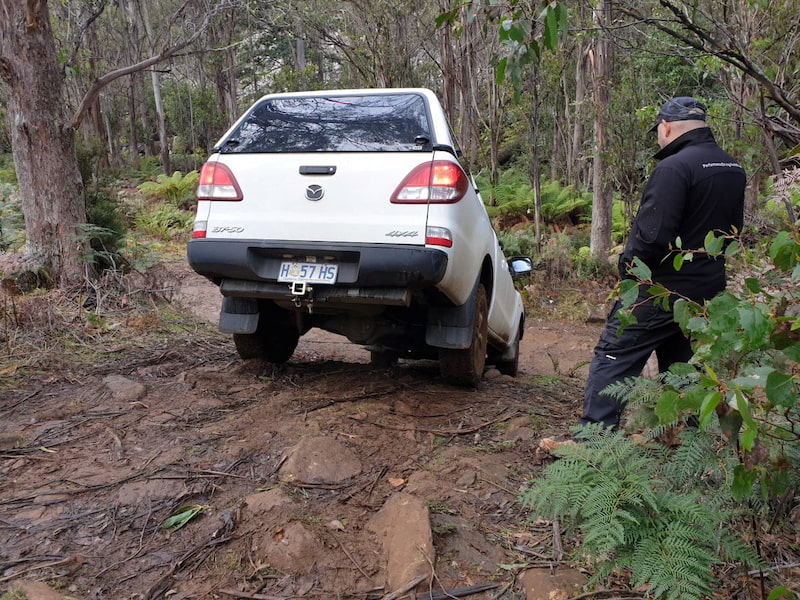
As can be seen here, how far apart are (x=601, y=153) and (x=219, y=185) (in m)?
7.87

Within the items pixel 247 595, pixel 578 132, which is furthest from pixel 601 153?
pixel 247 595

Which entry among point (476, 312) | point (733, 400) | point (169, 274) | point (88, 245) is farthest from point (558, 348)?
point (733, 400)

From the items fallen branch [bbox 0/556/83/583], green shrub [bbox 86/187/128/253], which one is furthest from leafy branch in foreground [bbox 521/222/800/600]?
green shrub [bbox 86/187/128/253]

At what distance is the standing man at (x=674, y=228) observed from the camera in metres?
3.39

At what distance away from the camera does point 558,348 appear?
875cm

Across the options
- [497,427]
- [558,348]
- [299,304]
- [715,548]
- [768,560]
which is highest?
[299,304]

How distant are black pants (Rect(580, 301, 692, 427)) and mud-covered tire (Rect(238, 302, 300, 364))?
226 cm

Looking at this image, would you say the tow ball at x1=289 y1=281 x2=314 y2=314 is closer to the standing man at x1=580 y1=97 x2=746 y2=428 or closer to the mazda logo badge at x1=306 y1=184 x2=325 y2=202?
the mazda logo badge at x1=306 y1=184 x2=325 y2=202

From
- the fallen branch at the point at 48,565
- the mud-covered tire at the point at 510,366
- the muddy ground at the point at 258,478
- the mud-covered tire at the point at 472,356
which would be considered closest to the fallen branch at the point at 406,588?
the muddy ground at the point at 258,478

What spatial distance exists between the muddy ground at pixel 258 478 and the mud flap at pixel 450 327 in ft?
1.55

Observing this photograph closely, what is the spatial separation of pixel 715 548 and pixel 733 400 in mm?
704

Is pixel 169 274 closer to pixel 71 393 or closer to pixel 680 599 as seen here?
pixel 71 393

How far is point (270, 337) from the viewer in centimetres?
501

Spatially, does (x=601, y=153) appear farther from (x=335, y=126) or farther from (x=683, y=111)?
(x=335, y=126)
